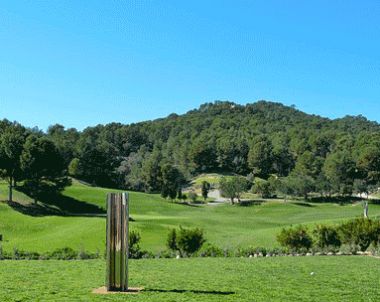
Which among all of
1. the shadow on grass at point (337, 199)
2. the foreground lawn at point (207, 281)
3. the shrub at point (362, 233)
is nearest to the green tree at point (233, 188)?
the shadow on grass at point (337, 199)

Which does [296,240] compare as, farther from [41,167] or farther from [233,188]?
[233,188]

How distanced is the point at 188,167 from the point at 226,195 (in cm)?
4646

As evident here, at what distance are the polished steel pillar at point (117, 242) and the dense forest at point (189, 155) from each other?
53575 mm

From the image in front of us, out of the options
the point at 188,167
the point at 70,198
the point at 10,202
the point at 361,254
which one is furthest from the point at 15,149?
the point at 188,167

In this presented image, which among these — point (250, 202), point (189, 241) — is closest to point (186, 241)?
point (189, 241)

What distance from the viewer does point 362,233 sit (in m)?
30.5

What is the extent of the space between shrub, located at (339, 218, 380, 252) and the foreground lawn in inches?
306

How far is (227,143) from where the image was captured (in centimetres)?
14675

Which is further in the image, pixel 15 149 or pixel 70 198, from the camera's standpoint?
pixel 70 198

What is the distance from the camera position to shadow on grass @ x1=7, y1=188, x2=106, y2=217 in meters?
59.1

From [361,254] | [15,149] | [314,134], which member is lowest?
[361,254]

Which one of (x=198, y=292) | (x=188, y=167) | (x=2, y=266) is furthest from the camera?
(x=188, y=167)

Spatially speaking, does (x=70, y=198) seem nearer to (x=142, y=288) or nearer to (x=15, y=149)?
(x=15, y=149)

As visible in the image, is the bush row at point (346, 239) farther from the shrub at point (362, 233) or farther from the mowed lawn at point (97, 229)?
the mowed lawn at point (97, 229)
